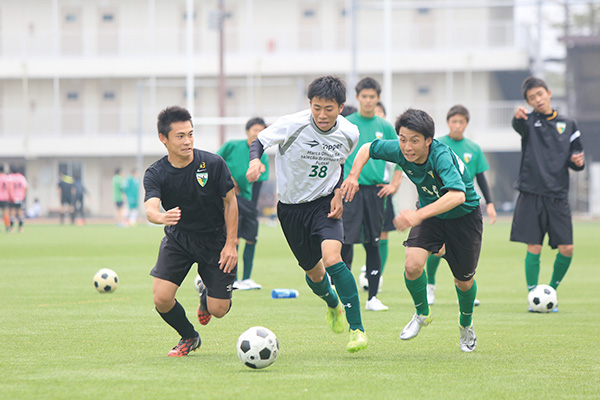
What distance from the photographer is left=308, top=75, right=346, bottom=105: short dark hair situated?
6727 mm

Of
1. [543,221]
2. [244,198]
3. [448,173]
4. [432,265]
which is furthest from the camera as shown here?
[244,198]

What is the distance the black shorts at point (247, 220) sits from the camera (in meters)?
11.9

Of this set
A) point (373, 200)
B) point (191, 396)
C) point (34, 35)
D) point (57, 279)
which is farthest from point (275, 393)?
point (34, 35)

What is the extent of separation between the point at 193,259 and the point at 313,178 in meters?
1.24

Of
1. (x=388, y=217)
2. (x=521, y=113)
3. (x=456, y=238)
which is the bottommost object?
(x=388, y=217)

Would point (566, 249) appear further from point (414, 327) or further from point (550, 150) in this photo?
point (414, 327)

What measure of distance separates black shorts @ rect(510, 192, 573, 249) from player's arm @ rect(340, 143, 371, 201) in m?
3.24

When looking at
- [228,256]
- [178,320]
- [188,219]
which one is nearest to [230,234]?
[228,256]

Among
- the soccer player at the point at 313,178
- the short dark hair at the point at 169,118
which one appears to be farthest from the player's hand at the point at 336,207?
the short dark hair at the point at 169,118

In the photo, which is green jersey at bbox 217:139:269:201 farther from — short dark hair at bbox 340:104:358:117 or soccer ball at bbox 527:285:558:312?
soccer ball at bbox 527:285:558:312

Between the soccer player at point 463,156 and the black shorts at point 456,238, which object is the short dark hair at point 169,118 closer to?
the black shorts at point 456,238

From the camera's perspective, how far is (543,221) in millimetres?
9461

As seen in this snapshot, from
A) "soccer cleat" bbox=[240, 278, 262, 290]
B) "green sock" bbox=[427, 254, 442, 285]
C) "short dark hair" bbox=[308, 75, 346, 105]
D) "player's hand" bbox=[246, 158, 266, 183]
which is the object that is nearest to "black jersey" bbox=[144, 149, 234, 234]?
"player's hand" bbox=[246, 158, 266, 183]

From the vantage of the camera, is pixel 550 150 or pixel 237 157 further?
pixel 237 157
